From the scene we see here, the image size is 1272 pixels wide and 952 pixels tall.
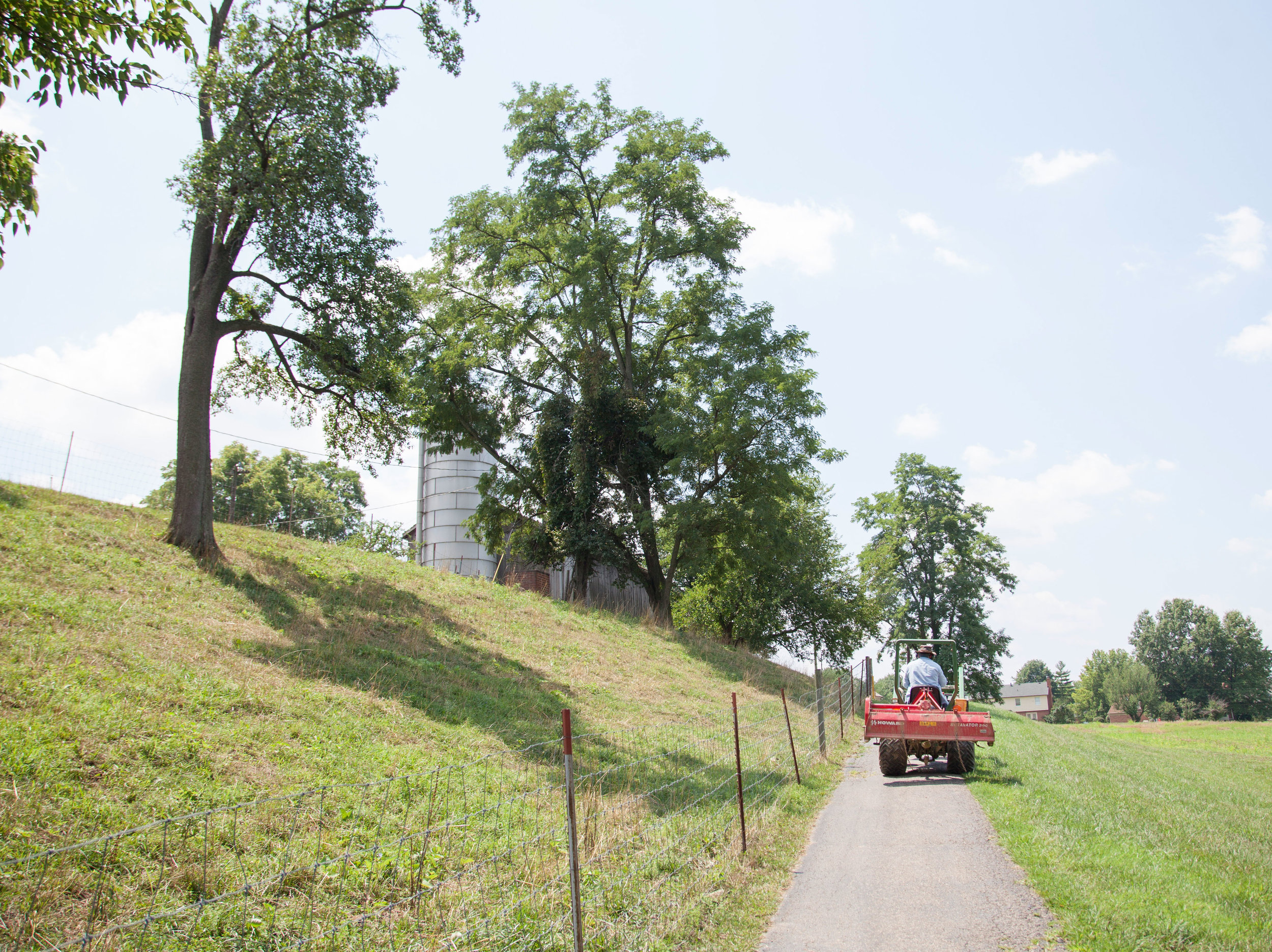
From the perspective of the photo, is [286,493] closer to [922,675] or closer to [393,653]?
[393,653]

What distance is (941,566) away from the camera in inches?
1754

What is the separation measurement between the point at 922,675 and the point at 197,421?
43.1ft

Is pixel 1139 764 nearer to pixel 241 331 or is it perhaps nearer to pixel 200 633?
pixel 200 633

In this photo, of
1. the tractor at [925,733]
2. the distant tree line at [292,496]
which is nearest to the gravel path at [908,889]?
the tractor at [925,733]

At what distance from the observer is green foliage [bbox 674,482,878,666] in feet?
114

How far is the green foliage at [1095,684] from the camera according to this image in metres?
106

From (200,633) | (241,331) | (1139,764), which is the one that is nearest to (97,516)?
(241,331)

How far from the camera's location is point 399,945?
4.55 metres

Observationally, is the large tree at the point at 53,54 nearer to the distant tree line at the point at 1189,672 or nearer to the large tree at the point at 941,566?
the large tree at the point at 941,566

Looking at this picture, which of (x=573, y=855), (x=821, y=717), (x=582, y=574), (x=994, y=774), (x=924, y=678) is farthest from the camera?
(x=582, y=574)

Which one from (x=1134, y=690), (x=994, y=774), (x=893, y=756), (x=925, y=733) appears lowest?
(x=1134, y=690)

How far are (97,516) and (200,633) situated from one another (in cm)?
553

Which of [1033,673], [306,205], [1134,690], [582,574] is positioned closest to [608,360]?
[582,574]

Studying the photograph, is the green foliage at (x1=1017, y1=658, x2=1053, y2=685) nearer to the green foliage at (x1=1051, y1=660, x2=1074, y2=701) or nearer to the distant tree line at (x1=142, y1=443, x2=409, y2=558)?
the green foliage at (x1=1051, y1=660, x2=1074, y2=701)
